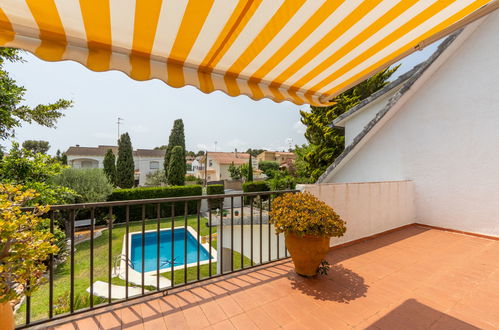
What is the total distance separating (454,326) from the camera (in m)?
2.17

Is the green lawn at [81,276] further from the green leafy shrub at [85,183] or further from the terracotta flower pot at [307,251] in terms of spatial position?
the terracotta flower pot at [307,251]

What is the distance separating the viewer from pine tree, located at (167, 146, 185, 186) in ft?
80.0

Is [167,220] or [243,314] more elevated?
[243,314]

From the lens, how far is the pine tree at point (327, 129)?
41.2 ft

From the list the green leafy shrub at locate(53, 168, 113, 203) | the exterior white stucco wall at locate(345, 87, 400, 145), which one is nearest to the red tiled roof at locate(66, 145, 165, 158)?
the green leafy shrub at locate(53, 168, 113, 203)

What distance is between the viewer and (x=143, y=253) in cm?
284

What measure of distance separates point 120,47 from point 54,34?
1.44ft

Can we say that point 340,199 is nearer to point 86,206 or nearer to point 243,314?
point 243,314

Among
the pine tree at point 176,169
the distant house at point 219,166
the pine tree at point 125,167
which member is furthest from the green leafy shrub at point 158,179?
the distant house at point 219,166

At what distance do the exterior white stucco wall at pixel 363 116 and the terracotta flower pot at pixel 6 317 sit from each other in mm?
9951

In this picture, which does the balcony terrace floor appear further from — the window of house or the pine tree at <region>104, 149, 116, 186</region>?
the window of house

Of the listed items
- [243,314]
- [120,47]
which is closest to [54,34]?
[120,47]

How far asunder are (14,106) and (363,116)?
12353 millimetres

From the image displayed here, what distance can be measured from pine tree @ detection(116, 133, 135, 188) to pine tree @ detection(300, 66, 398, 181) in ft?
63.1
